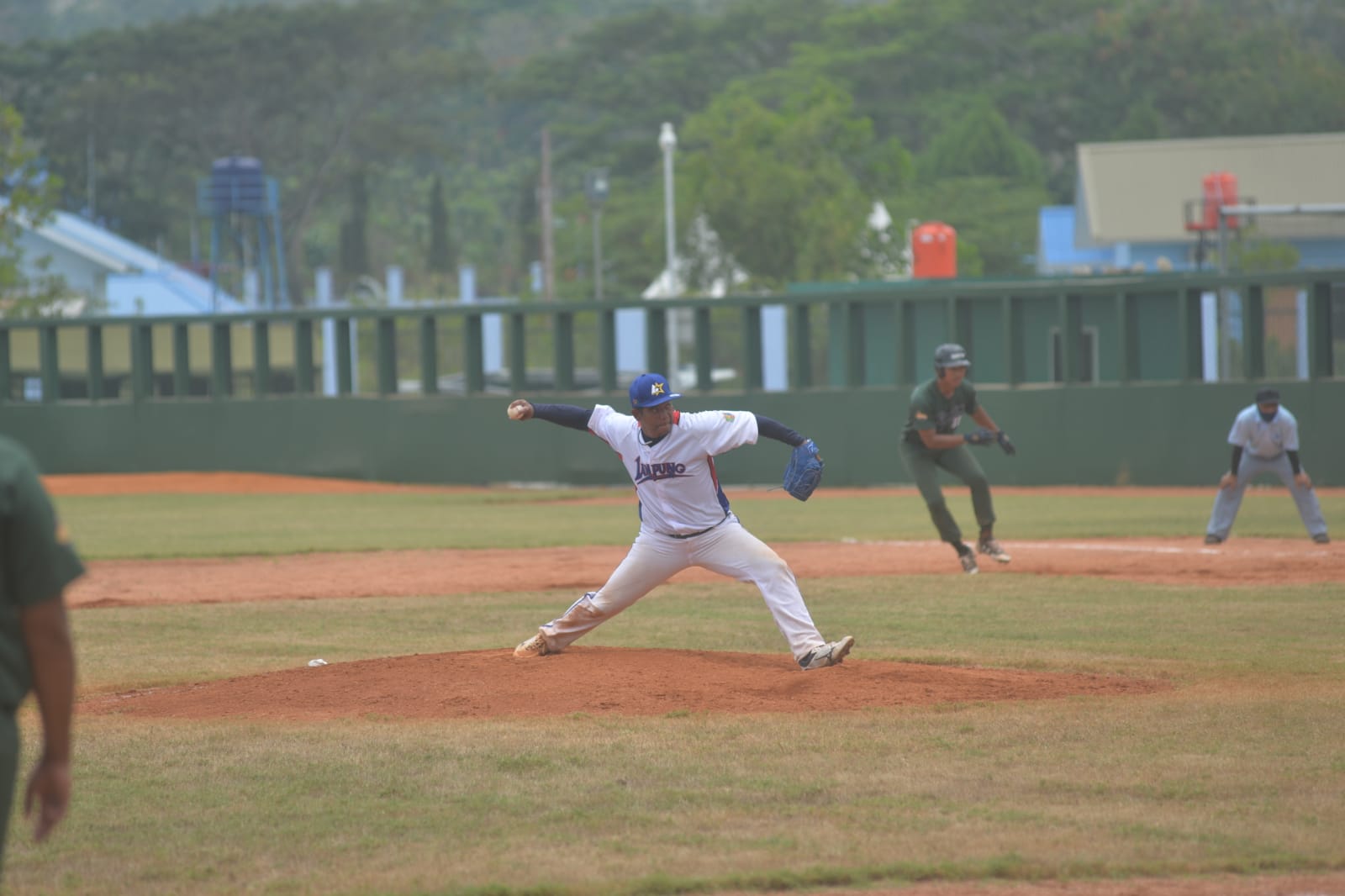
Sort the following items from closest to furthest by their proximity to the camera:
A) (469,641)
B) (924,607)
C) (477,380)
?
(469,641) < (924,607) < (477,380)

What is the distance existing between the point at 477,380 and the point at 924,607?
2013cm

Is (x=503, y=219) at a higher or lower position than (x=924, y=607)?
higher

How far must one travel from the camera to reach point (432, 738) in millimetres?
8891

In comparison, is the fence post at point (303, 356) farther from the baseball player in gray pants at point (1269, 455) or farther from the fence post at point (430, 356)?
the baseball player in gray pants at point (1269, 455)

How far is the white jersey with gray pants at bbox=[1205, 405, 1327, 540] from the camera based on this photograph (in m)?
17.4

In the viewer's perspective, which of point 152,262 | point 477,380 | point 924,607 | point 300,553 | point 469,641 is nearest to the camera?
point 469,641

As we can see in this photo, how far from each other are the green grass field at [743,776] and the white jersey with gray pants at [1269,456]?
3978 millimetres

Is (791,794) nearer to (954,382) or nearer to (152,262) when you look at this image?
(954,382)

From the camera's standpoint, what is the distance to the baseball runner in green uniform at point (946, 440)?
15.7 m

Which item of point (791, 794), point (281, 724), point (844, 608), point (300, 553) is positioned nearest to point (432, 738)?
point (281, 724)

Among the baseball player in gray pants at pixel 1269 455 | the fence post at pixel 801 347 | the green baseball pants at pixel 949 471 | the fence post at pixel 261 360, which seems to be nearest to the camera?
the green baseball pants at pixel 949 471

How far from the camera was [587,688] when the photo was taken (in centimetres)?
984

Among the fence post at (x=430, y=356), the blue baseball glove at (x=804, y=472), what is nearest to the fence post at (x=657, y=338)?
the fence post at (x=430, y=356)

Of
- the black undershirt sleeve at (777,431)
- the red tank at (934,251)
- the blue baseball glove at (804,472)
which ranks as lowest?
the blue baseball glove at (804,472)
